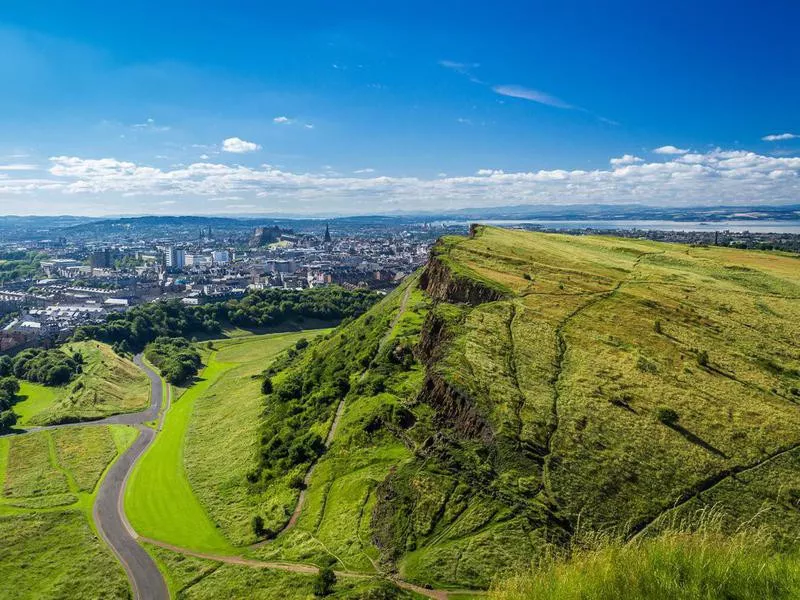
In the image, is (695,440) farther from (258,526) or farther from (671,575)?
(258,526)

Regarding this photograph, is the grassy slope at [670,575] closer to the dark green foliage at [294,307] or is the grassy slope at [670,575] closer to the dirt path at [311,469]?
the dirt path at [311,469]

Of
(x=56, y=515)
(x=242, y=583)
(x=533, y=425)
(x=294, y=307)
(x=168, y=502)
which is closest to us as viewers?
(x=242, y=583)

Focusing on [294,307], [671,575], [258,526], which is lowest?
[294,307]

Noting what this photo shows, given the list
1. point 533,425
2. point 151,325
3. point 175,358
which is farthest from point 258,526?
point 151,325

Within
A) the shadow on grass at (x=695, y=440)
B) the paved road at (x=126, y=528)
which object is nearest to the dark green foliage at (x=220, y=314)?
the paved road at (x=126, y=528)

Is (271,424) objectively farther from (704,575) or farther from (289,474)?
(704,575)

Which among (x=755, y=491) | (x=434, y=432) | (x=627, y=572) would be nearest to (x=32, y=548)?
(x=434, y=432)

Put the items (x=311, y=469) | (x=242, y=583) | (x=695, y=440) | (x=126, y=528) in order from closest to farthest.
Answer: (x=242, y=583) < (x=695, y=440) < (x=311, y=469) < (x=126, y=528)
